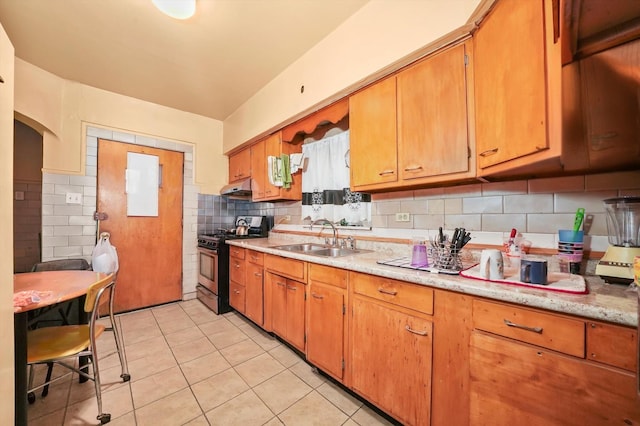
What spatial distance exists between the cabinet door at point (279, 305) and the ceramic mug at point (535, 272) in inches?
63.8

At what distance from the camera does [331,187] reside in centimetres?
254

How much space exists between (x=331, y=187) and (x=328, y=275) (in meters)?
1.12

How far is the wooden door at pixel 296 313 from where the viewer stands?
6.30ft

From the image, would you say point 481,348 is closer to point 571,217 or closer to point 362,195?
point 571,217

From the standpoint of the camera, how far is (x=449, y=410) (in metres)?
1.10

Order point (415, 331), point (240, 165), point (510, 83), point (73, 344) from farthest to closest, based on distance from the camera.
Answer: point (240, 165) < point (73, 344) < point (415, 331) < point (510, 83)

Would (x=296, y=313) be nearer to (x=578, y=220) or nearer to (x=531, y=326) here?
(x=531, y=326)

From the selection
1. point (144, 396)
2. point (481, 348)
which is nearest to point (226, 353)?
point (144, 396)

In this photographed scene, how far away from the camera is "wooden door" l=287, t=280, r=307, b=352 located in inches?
75.6

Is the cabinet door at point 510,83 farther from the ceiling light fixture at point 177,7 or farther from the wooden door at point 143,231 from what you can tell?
the wooden door at point 143,231

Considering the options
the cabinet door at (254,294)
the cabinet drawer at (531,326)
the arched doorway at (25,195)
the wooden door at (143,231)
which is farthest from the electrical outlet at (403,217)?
the arched doorway at (25,195)

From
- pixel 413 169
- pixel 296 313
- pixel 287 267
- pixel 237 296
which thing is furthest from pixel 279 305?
pixel 413 169

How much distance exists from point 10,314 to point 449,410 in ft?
6.44

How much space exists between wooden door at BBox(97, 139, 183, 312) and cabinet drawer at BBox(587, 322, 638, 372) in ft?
12.7
